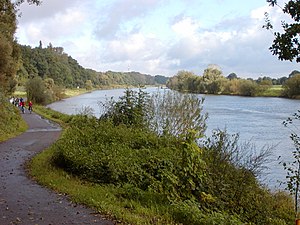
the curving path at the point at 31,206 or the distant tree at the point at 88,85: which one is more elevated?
the distant tree at the point at 88,85

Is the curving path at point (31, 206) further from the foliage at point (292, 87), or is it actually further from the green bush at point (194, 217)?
the foliage at point (292, 87)

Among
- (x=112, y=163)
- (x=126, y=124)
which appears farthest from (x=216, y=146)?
(x=126, y=124)

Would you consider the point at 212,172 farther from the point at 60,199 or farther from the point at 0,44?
the point at 0,44

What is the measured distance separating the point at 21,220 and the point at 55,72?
103959 mm

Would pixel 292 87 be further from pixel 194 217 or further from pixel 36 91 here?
pixel 194 217

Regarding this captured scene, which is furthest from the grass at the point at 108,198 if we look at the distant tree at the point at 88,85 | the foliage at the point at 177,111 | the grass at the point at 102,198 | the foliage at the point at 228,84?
the distant tree at the point at 88,85

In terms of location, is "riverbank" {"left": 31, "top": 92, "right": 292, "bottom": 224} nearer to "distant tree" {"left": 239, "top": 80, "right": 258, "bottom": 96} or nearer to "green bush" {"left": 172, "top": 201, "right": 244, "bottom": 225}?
"green bush" {"left": 172, "top": 201, "right": 244, "bottom": 225}

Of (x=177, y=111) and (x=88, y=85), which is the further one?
(x=88, y=85)

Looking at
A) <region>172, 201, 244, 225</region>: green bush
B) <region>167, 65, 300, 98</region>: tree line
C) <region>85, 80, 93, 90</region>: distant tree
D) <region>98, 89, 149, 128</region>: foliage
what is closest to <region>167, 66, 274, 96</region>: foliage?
<region>167, 65, 300, 98</region>: tree line

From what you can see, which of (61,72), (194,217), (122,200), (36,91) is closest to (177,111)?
(122,200)

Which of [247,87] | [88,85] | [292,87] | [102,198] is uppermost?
[292,87]

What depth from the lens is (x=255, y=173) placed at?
11062mm

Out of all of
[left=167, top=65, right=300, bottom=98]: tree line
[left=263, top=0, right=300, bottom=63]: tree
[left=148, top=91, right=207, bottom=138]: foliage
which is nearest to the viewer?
[left=263, top=0, right=300, bottom=63]: tree

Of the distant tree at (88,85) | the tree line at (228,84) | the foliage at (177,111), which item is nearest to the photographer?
the foliage at (177,111)
